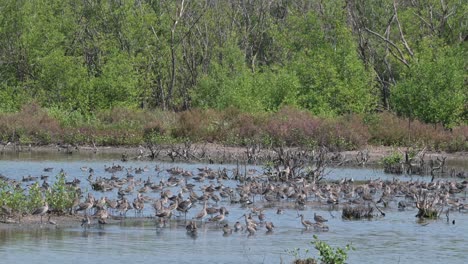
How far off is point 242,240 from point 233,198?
Result: 19.7 feet

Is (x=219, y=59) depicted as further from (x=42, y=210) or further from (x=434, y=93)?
(x=42, y=210)

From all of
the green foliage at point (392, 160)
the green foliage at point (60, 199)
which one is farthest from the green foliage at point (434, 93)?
Result: the green foliage at point (60, 199)

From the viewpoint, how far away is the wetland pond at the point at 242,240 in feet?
61.5

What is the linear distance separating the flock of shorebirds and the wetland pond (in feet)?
0.52

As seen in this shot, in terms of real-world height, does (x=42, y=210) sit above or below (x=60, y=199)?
below

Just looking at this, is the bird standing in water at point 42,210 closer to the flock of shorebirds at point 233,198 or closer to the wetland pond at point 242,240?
the flock of shorebirds at point 233,198

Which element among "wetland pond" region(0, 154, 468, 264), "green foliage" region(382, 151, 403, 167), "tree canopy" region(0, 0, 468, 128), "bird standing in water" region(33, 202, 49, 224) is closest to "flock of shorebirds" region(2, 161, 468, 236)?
"bird standing in water" region(33, 202, 49, 224)

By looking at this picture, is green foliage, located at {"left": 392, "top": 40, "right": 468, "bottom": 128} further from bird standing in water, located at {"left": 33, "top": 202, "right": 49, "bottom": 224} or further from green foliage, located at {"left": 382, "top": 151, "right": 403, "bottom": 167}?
bird standing in water, located at {"left": 33, "top": 202, "right": 49, "bottom": 224}

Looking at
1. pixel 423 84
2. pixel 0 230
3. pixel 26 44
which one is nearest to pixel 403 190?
pixel 0 230

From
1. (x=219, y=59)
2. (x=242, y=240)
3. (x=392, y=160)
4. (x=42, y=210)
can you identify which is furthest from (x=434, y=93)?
(x=42, y=210)

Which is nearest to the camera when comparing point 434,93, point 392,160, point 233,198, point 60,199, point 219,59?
point 60,199

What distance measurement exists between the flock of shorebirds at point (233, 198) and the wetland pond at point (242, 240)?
16cm

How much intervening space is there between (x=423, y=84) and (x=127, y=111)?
13.8m

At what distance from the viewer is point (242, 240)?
68.9 feet
